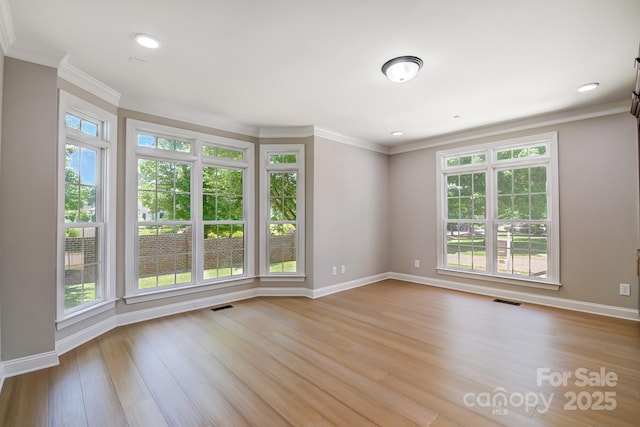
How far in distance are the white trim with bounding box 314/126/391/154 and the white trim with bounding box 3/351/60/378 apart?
3.98 m

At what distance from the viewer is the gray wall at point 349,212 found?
186 inches

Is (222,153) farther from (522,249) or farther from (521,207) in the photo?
(522,249)

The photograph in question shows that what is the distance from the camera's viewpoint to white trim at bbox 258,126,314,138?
464 cm

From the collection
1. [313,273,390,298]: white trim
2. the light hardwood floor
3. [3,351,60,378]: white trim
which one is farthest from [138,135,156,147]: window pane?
[313,273,390,298]: white trim

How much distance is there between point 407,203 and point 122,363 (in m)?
4.96

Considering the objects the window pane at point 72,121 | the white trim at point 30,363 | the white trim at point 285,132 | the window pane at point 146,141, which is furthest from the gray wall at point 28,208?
the white trim at point 285,132

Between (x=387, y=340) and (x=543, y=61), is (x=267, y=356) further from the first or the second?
(x=543, y=61)

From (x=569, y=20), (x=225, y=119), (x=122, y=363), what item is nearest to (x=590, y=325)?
(x=569, y=20)

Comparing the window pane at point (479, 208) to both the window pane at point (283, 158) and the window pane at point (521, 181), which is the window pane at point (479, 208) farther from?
the window pane at point (283, 158)

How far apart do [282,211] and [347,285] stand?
5.73 ft

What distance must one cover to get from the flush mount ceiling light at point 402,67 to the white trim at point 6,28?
281cm

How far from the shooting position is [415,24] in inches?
84.7

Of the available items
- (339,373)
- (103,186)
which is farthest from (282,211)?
(339,373)

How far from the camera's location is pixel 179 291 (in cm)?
389
